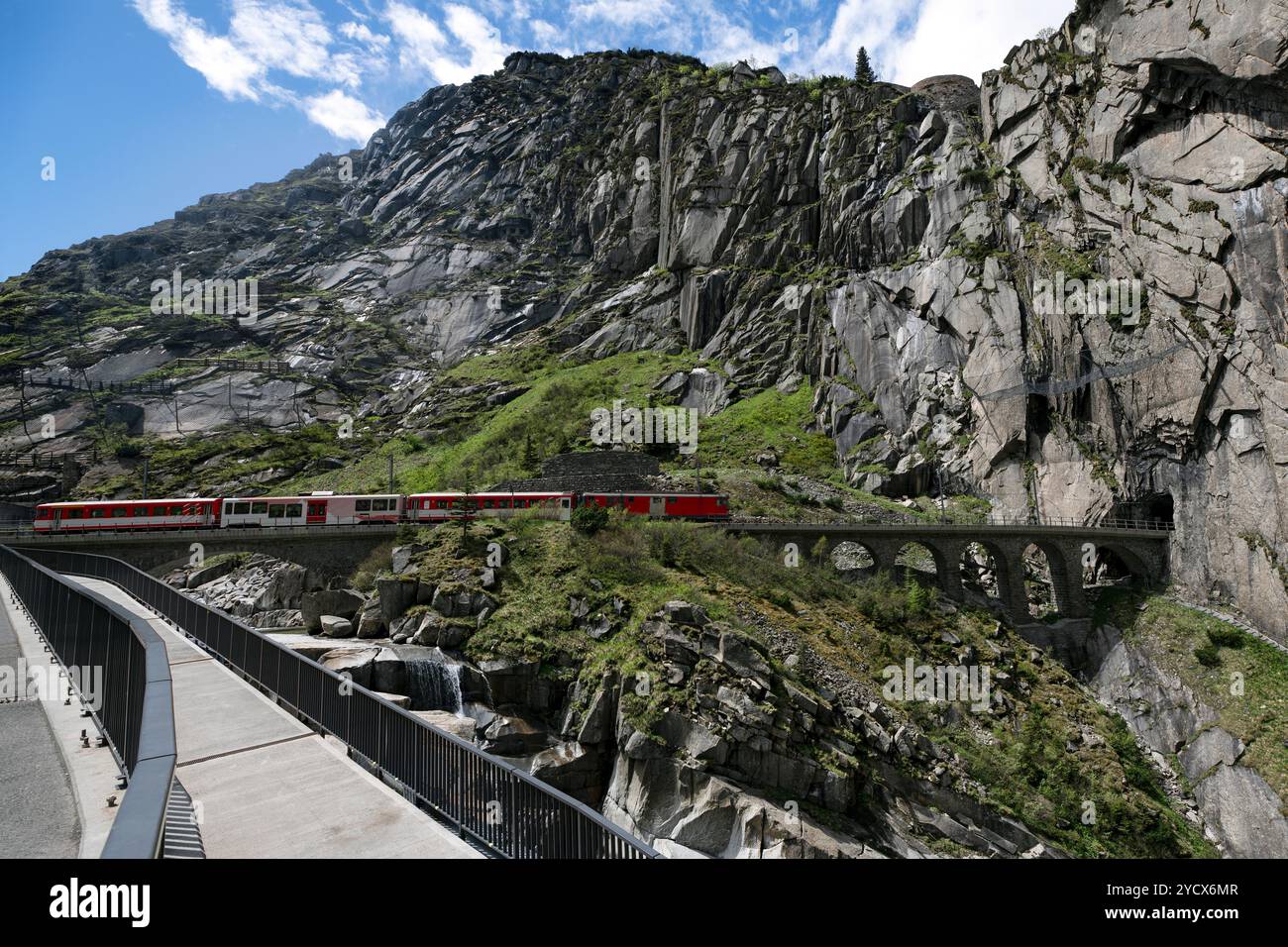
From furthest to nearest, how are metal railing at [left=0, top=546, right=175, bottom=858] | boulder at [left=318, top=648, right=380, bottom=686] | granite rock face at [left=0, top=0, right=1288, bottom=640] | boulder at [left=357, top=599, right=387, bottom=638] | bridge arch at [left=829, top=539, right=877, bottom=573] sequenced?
1. bridge arch at [left=829, top=539, right=877, bottom=573]
2. granite rock face at [left=0, top=0, right=1288, bottom=640]
3. boulder at [left=357, top=599, right=387, bottom=638]
4. boulder at [left=318, top=648, right=380, bottom=686]
5. metal railing at [left=0, top=546, right=175, bottom=858]

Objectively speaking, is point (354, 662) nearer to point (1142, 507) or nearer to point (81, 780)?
point (81, 780)

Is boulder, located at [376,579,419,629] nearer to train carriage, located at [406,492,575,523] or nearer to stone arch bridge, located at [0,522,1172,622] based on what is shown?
stone arch bridge, located at [0,522,1172,622]

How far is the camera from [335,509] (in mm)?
35906

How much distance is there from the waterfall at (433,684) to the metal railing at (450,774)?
12118mm

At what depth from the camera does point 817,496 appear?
A: 49.0 metres

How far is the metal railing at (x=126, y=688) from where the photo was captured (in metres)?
3.83

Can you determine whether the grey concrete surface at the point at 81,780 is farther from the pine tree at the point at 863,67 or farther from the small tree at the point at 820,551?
the pine tree at the point at 863,67

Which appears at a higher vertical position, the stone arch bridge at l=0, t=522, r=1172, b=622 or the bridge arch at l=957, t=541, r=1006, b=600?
the stone arch bridge at l=0, t=522, r=1172, b=622

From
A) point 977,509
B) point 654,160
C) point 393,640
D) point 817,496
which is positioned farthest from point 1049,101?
point 393,640

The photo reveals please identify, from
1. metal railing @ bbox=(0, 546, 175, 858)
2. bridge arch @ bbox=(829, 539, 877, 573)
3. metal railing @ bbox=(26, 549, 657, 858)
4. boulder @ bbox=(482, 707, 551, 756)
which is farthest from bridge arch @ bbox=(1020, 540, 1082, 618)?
metal railing @ bbox=(0, 546, 175, 858)

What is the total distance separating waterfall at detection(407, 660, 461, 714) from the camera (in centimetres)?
2241

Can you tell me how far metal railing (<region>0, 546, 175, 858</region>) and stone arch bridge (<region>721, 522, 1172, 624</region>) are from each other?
31.2 meters

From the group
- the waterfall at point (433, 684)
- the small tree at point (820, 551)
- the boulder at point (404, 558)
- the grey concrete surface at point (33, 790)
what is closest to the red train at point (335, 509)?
the boulder at point (404, 558)

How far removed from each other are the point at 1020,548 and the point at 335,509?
43709 millimetres
